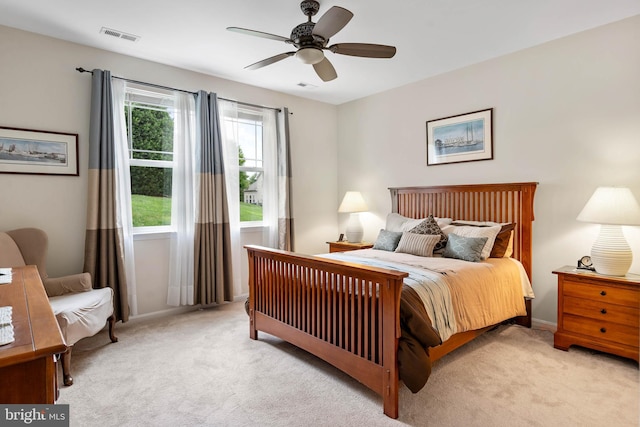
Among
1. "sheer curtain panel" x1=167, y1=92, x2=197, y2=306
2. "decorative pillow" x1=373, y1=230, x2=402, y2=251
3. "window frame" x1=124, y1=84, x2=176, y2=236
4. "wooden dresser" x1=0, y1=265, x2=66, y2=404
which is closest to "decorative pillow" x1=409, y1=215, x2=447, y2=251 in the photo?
"decorative pillow" x1=373, y1=230, x2=402, y2=251

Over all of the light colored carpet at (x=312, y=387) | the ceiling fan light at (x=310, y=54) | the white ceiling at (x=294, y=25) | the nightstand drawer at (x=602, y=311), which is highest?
the white ceiling at (x=294, y=25)

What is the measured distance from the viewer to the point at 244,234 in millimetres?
4457

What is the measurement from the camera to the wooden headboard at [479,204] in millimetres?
3412

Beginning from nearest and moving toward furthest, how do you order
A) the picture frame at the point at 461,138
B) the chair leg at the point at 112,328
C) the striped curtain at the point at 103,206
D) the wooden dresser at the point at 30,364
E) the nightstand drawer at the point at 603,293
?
the wooden dresser at the point at 30,364, the nightstand drawer at the point at 603,293, the chair leg at the point at 112,328, the striped curtain at the point at 103,206, the picture frame at the point at 461,138

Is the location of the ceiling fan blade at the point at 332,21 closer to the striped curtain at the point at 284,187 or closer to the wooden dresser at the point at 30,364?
the wooden dresser at the point at 30,364

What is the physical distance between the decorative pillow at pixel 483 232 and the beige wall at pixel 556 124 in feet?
1.55

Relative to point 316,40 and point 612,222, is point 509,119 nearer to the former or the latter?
point 612,222

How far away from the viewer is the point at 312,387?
7.60ft

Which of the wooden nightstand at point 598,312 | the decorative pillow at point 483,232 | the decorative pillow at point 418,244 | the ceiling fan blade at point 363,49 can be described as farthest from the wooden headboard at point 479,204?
the ceiling fan blade at point 363,49

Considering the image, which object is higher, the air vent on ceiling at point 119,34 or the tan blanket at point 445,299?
the air vent on ceiling at point 119,34

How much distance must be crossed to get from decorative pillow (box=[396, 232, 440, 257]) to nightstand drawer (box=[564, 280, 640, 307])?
1.10 m

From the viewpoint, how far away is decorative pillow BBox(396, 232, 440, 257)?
11.1ft

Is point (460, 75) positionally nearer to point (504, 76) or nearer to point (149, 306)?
point (504, 76)

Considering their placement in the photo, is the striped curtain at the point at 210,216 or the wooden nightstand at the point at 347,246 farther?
the wooden nightstand at the point at 347,246
